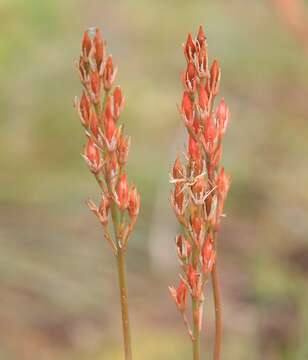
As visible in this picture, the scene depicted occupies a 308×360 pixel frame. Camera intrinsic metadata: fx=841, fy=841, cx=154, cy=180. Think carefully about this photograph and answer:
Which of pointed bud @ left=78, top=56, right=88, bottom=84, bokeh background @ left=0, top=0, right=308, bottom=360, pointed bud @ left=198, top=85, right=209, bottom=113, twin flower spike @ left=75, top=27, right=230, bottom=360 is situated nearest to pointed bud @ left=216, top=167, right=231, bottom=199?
twin flower spike @ left=75, top=27, right=230, bottom=360

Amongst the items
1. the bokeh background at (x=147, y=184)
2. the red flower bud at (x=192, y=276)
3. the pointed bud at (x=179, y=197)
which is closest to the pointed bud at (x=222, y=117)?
the pointed bud at (x=179, y=197)

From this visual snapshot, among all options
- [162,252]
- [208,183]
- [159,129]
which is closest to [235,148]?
[159,129]

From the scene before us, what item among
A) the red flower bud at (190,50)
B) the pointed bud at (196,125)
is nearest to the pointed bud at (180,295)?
the pointed bud at (196,125)

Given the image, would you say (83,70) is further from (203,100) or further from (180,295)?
(180,295)

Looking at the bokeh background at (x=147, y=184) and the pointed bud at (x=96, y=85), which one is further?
the bokeh background at (x=147, y=184)

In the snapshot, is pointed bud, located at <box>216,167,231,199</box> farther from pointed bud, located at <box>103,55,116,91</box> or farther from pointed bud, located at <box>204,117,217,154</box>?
pointed bud, located at <box>103,55,116,91</box>

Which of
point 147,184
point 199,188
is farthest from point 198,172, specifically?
point 147,184

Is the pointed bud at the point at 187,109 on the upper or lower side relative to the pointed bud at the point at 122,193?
upper

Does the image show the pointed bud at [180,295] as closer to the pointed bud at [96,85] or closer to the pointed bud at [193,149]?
the pointed bud at [193,149]

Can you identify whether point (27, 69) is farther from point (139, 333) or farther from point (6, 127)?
point (139, 333)
